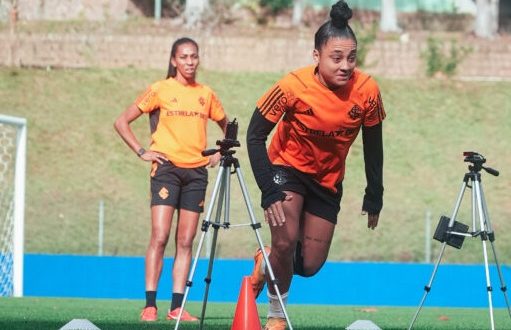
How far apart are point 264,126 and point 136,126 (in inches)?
874

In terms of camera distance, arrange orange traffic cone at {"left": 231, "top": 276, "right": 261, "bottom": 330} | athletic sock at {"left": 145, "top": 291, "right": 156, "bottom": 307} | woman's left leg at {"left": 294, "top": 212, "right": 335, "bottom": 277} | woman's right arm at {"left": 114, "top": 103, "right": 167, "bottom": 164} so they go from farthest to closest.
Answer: woman's right arm at {"left": 114, "top": 103, "right": 167, "bottom": 164} → athletic sock at {"left": 145, "top": 291, "right": 156, "bottom": 307} → woman's left leg at {"left": 294, "top": 212, "right": 335, "bottom": 277} → orange traffic cone at {"left": 231, "top": 276, "right": 261, "bottom": 330}

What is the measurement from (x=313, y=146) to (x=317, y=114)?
0.34m

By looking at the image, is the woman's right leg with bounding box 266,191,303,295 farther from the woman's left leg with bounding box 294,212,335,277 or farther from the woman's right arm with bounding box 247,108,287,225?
the woman's right arm with bounding box 247,108,287,225

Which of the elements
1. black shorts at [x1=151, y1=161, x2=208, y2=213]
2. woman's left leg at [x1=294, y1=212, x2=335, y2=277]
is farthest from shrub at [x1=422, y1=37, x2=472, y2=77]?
woman's left leg at [x1=294, y1=212, x2=335, y2=277]

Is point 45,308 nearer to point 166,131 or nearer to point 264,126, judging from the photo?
point 166,131

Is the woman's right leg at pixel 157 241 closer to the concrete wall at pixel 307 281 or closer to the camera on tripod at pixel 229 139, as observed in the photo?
the camera on tripod at pixel 229 139

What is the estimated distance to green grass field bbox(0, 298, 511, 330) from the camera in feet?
32.3

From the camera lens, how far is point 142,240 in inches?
918

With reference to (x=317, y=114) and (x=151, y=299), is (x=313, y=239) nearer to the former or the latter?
(x=317, y=114)

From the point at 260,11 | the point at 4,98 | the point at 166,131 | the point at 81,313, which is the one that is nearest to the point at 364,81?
the point at 166,131

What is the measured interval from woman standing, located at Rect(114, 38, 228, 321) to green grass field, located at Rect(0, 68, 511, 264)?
9662mm

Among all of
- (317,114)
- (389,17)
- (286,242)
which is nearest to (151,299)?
(286,242)

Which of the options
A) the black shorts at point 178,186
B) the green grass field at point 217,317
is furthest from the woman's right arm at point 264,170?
the black shorts at point 178,186

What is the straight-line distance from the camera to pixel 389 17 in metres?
37.8
